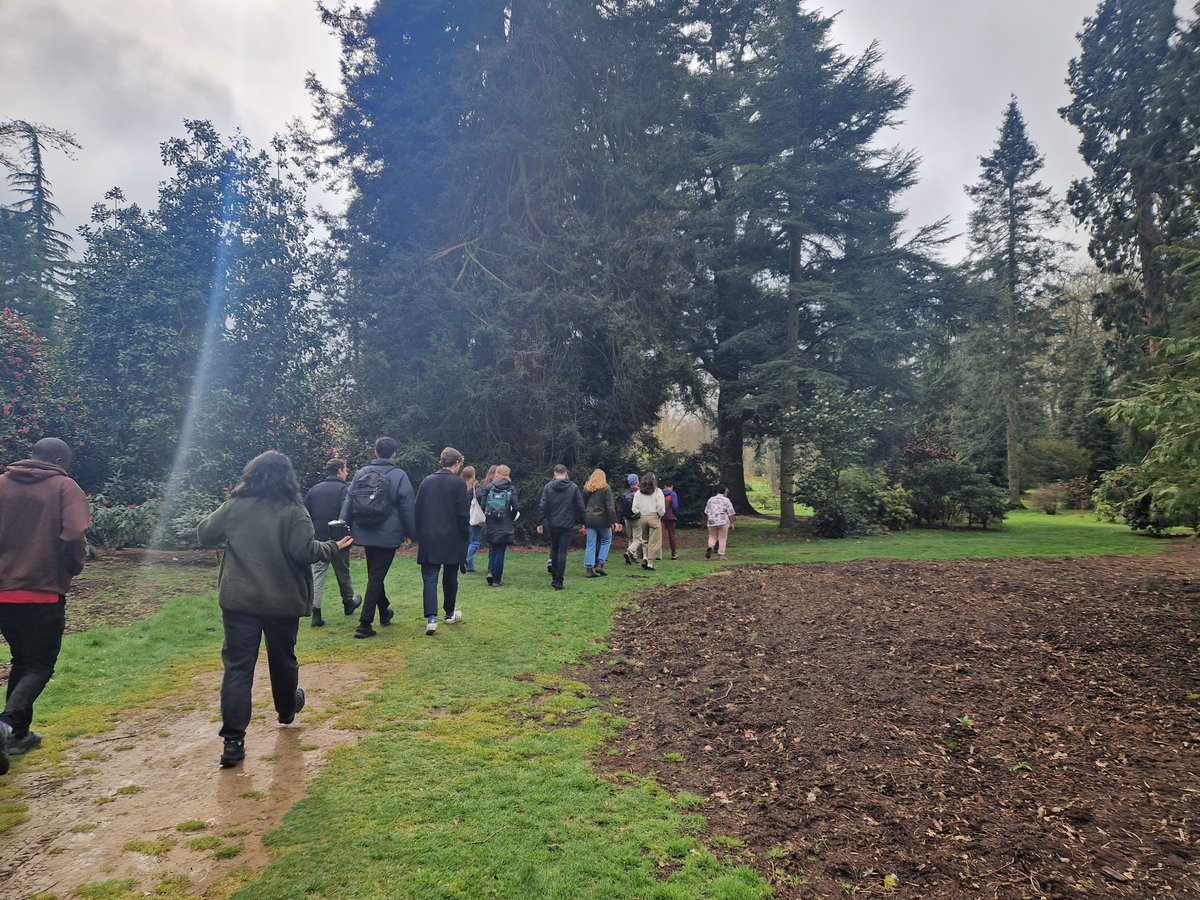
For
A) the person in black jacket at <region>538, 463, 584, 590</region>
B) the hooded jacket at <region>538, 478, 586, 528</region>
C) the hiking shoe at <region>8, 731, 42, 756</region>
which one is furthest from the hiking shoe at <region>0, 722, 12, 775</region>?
the hooded jacket at <region>538, 478, 586, 528</region>

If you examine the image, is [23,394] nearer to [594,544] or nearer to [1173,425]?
[594,544]

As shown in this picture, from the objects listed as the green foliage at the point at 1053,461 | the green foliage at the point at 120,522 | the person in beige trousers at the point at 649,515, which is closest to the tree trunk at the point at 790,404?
the person in beige trousers at the point at 649,515

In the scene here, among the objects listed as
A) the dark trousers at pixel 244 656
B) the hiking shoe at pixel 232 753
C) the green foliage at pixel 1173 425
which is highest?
the green foliage at pixel 1173 425

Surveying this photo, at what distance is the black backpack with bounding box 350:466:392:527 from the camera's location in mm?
6996

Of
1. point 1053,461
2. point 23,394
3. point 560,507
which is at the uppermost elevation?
point 23,394

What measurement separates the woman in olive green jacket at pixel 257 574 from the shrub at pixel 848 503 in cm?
1775

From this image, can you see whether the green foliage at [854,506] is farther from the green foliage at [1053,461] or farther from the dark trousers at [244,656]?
the dark trousers at [244,656]

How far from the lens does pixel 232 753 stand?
3912 millimetres

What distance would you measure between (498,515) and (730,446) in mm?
15863

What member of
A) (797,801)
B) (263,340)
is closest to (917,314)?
(263,340)

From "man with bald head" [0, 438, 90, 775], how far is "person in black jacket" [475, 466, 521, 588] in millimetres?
6205

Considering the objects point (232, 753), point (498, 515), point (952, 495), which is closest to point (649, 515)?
point (498, 515)

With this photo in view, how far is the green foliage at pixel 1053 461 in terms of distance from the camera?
2950 cm

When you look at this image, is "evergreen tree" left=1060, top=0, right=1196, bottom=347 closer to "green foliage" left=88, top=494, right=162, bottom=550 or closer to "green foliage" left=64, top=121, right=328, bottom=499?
"green foliage" left=64, top=121, right=328, bottom=499
